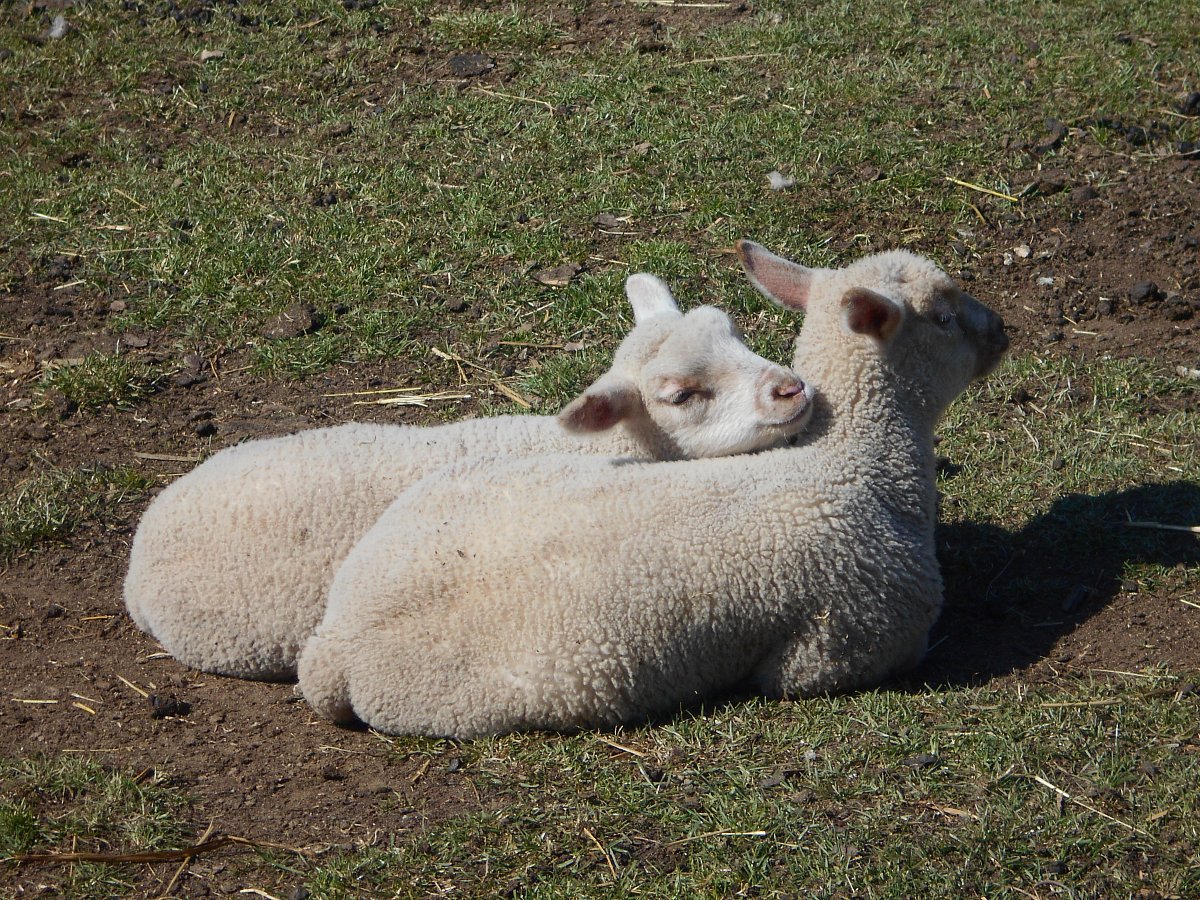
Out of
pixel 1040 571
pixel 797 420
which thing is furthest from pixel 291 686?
pixel 1040 571

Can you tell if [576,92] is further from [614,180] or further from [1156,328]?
[1156,328]

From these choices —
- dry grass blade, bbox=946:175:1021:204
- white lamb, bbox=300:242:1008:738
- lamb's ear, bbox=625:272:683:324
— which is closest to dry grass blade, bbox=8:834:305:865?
white lamb, bbox=300:242:1008:738

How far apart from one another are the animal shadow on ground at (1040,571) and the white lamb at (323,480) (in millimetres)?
1089

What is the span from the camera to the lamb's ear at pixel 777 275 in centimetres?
571

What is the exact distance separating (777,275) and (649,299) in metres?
0.64

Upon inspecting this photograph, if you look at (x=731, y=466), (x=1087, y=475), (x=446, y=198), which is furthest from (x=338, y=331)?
(x=1087, y=475)

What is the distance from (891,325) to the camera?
17.1 ft

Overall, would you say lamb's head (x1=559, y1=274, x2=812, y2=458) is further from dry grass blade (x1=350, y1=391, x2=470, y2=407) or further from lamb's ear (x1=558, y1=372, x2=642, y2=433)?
dry grass blade (x1=350, y1=391, x2=470, y2=407)

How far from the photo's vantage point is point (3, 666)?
535 cm

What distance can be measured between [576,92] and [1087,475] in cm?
487

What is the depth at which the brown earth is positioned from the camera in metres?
4.62

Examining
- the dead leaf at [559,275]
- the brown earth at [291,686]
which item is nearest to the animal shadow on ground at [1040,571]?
the brown earth at [291,686]

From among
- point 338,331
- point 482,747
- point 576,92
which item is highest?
point 576,92

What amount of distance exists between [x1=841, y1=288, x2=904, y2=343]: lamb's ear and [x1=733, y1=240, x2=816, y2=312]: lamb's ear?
504 millimetres
